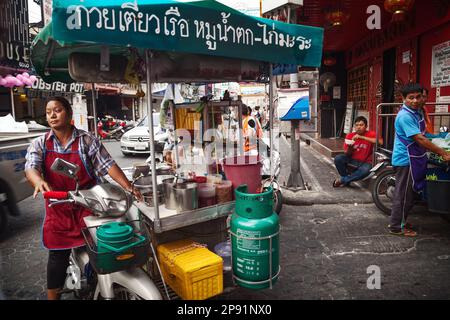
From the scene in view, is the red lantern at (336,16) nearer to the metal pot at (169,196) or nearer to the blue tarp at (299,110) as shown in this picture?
the blue tarp at (299,110)

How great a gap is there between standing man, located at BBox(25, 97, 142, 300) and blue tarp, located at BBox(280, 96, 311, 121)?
14.8 ft

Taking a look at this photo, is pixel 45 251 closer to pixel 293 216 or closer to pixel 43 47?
pixel 43 47

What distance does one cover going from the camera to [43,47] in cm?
328

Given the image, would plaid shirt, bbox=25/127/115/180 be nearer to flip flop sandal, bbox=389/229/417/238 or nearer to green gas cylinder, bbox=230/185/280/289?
green gas cylinder, bbox=230/185/280/289

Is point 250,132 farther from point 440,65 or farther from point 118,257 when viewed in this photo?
point 118,257

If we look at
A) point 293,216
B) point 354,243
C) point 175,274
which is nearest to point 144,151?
point 293,216

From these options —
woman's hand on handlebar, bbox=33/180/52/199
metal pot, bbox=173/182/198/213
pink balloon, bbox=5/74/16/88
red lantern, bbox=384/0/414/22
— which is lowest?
metal pot, bbox=173/182/198/213

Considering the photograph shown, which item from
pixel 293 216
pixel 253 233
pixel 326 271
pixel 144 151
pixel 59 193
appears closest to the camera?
pixel 59 193

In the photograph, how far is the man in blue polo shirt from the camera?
4.41 metres

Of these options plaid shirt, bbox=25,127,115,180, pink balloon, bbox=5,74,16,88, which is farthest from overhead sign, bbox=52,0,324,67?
pink balloon, bbox=5,74,16,88

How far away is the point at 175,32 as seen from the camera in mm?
2502

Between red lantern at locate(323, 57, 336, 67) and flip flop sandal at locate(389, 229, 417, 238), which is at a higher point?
red lantern at locate(323, 57, 336, 67)
